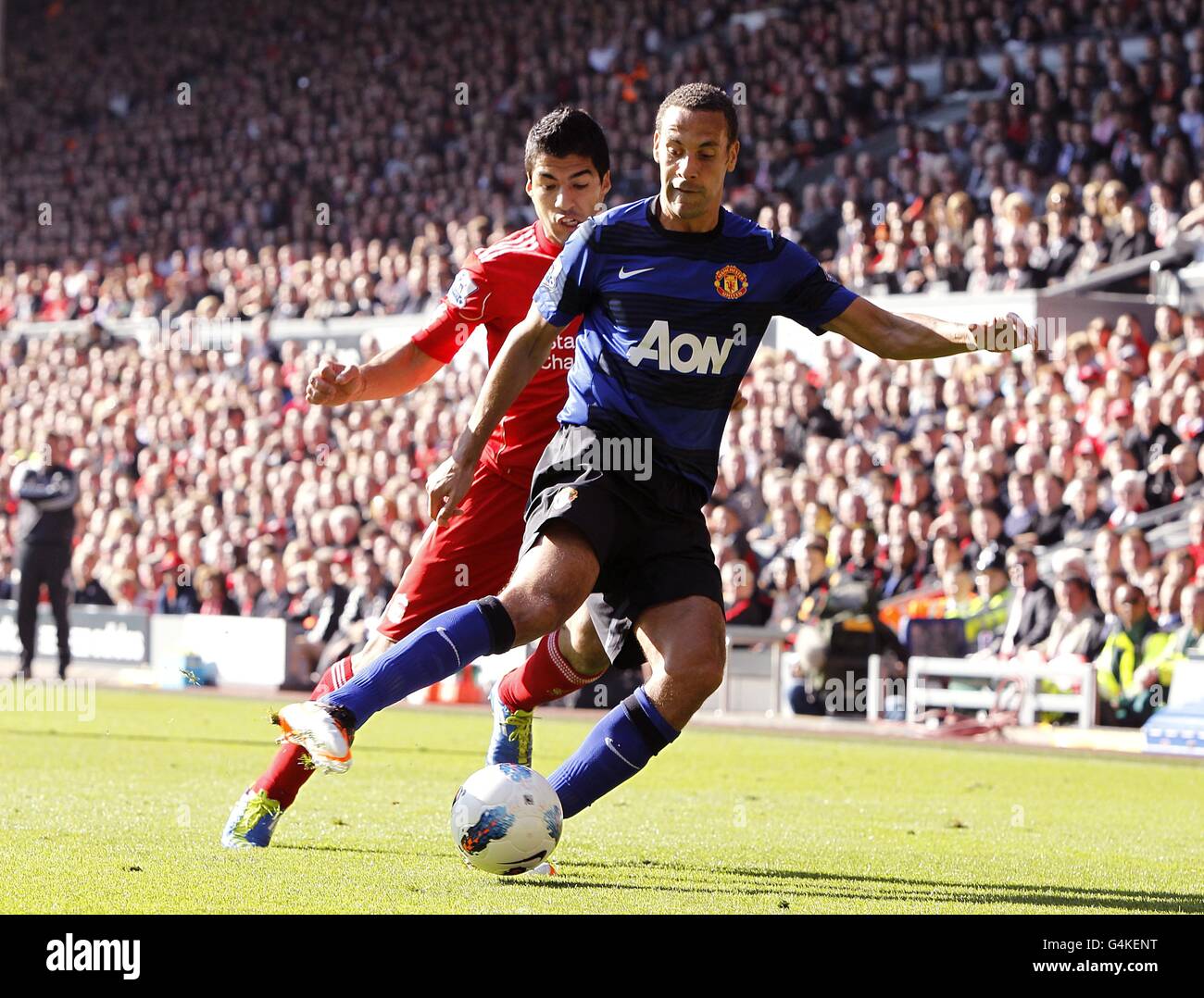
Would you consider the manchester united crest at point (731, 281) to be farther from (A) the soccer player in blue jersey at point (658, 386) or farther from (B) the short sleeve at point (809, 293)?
(B) the short sleeve at point (809, 293)

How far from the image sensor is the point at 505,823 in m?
5.47

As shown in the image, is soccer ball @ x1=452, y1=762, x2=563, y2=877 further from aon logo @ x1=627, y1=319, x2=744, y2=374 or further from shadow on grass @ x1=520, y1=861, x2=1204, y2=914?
aon logo @ x1=627, y1=319, x2=744, y2=374

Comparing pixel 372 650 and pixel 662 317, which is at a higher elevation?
pixel 662 317

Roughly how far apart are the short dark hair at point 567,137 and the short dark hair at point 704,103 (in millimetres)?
729

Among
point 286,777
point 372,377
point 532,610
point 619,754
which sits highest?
point 372,377

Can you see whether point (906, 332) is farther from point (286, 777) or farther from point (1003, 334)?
point (286, 777)

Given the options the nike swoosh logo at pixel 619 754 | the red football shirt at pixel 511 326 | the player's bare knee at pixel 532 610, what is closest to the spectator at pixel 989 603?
the red football shirt at pixel 511 326

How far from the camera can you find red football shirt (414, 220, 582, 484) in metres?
6.70

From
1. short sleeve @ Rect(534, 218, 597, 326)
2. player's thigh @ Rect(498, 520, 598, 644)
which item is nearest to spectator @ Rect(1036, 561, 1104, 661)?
short sleeve @ Rect(534, 218, 597, 326)

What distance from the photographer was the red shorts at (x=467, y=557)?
22.0 feet

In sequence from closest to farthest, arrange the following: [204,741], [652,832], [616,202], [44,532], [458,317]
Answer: [458,317] < [652,832] < [204,741] < [44,532] < [616,202]

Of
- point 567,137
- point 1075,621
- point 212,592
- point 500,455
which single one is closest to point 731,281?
point 567,137

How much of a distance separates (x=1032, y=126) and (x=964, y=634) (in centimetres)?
684

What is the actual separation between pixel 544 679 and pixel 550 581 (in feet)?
3.51
